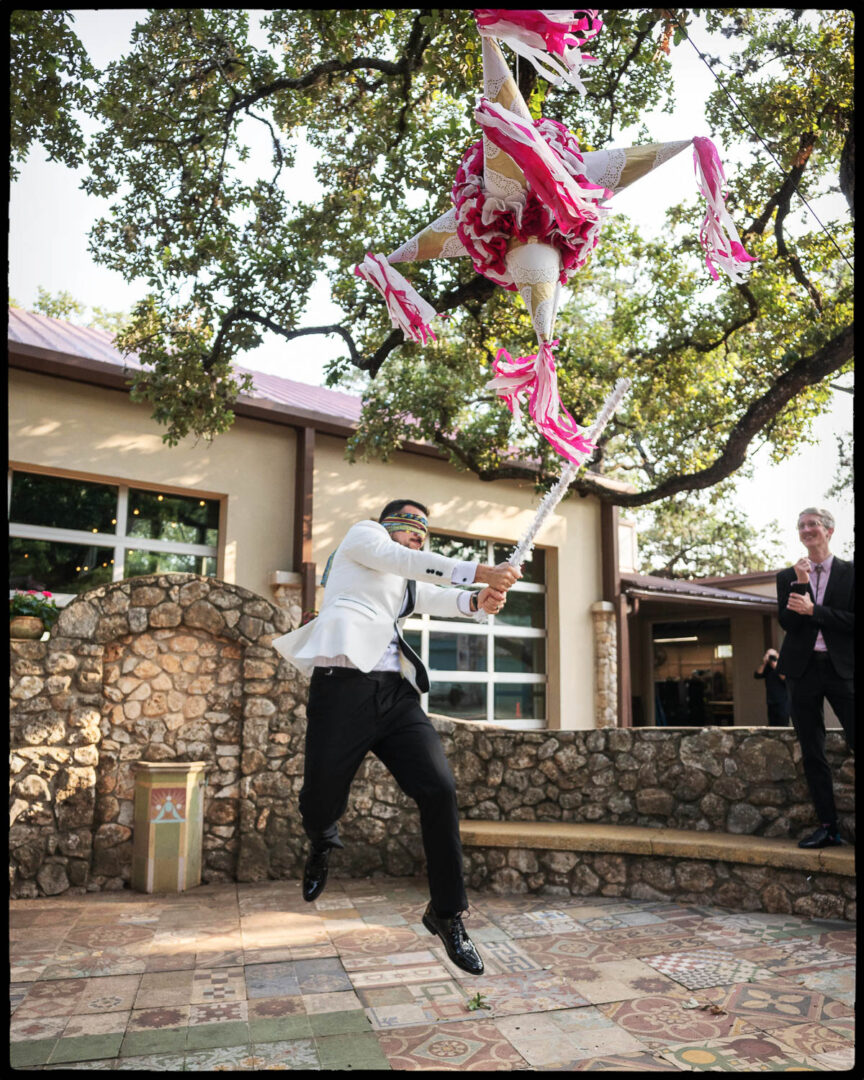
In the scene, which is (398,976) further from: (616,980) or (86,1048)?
(86,1048)

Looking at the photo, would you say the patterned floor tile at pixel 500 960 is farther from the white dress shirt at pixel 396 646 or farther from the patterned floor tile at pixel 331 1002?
the white dress shirt at pixel 396 646

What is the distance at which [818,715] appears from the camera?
507 cm

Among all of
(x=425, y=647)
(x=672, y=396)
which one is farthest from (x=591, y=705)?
(x=672, y=396)

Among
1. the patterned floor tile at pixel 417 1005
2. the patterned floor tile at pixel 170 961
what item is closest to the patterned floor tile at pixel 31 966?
the patterned floor tile at pixel 170 961

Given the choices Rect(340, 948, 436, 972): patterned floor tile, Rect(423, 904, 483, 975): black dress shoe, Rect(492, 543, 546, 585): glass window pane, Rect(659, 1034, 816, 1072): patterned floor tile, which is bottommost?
Rect(340, 948, 436, 972): patterned floor tile

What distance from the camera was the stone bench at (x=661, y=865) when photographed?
510cm

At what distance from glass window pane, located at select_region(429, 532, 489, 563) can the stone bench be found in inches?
182

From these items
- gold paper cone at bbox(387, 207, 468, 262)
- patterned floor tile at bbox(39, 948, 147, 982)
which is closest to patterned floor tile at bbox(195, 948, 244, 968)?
patterned floor tile at bbox(39, 948, 147, 982)

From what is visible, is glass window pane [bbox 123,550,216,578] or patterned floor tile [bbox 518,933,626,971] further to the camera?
glass window pane [bbox 123,550,216,578]

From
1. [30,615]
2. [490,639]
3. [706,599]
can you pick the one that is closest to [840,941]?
[30,615]

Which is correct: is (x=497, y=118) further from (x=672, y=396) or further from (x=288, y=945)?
(x=672, y=396)

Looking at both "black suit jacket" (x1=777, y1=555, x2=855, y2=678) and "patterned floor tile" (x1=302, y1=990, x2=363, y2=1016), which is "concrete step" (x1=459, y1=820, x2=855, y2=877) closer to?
"black suit jacket" (x1=777, y1=555, x2=855, y2=678)

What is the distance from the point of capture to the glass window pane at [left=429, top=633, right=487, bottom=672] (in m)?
10.1

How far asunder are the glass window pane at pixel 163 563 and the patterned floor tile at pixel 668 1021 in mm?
5573
